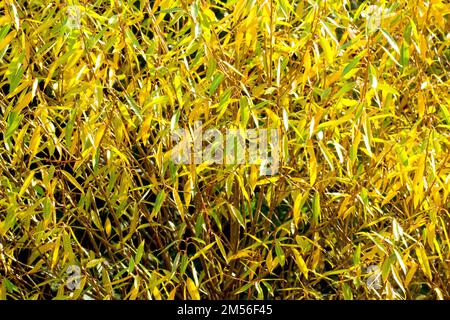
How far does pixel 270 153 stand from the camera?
1931mm

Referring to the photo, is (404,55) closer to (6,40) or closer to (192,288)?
(192,288)

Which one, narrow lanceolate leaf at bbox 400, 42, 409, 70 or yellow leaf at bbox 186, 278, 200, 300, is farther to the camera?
yellow leaf at bbox 186, 278, 200, 300

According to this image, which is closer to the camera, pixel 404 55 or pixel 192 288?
pixel 404 55

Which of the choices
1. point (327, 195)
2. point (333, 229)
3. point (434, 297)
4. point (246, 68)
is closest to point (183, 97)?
point (246, 68)

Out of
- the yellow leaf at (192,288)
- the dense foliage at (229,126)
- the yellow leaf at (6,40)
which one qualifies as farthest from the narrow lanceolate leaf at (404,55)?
the yellow leaf at (6,40)

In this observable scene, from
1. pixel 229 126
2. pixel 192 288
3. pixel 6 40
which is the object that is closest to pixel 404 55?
pixel 229 126

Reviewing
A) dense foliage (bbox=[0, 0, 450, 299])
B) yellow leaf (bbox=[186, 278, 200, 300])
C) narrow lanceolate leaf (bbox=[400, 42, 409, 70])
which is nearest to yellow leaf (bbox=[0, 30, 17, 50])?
dense foliage (bbox=[0, 0, 450, 299])

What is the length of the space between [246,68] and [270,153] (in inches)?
8.9

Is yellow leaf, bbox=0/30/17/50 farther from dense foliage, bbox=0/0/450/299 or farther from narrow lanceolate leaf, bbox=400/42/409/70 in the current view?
narrow lanceolate leaf, bbox=400/42/409/70

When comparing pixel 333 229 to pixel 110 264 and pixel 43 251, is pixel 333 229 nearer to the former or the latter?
pixel 110 264

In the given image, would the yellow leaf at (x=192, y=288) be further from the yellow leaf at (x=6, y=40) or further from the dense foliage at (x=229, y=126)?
the yellow leaf at (x=6, y=40)

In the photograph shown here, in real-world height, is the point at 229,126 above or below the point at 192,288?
above

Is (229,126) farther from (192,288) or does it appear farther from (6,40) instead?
(6,40)

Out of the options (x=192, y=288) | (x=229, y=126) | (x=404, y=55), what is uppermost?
(x=404, y=55)
